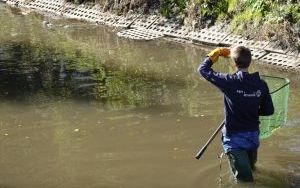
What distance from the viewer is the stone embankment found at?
12.0m

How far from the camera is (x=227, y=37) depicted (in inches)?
535

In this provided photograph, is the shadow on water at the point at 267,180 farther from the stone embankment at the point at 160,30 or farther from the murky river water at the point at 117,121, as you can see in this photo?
the stone embankment at the point at 160,30

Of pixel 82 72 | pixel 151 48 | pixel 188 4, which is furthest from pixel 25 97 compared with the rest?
pixel 188 4

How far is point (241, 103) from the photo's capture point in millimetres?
5777

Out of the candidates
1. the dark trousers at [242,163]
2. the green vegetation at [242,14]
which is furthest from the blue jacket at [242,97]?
the green vegetation at [242,14]

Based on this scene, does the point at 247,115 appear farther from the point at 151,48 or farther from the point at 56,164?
the point at 151,48

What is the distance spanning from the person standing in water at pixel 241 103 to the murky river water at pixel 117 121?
65cm

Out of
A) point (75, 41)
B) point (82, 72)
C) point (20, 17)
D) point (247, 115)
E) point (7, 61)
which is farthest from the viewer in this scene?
point (20, 17)

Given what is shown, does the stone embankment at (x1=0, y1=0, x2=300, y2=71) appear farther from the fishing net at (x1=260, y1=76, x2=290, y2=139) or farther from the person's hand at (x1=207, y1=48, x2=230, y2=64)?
the person's hand at (x1=207, y1=48, x2=230, y2=64)

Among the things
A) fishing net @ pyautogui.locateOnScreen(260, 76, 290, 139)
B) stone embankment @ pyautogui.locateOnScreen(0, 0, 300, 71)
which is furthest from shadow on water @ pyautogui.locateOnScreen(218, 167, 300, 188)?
stone embankment @ pyautogui.locateOnScreen(0, 0, 300, 71)

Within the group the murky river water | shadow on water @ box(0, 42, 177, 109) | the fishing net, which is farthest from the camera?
shadow on water @ box(0, 42, 177, 109)

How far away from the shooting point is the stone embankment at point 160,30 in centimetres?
1203

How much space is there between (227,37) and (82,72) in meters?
3.78

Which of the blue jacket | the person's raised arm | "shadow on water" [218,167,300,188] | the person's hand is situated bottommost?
"shadow on water" [218,167,300,188]
